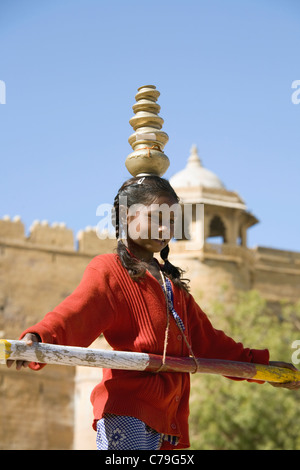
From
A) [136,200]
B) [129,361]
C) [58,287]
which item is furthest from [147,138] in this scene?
[58,287]

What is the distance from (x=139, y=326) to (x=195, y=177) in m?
21.5

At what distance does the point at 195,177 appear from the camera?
24.8 meters

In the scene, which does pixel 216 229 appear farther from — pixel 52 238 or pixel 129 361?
pixel 129 361

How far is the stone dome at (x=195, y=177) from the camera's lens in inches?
966

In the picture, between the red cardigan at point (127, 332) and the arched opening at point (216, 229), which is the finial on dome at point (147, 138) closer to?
the red cardigan at point (127, 332)

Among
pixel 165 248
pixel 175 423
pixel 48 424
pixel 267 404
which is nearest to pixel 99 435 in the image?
pixel 175 423

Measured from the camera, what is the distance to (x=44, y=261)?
22734 mm

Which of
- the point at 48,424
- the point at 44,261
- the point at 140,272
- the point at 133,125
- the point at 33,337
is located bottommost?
the point at 48,424

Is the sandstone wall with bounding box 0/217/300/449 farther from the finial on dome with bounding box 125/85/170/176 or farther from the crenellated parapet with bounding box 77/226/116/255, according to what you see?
the finial on dome with bounding box 125/85/170/176

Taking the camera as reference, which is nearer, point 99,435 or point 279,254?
point 99,435

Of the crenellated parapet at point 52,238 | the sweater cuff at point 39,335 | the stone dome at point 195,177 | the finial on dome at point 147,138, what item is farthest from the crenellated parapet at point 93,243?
the sweater cuff at point 39,335

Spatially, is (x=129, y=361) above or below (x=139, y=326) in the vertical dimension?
below

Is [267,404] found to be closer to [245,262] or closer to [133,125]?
[245,262]

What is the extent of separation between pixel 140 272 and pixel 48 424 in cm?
1744
